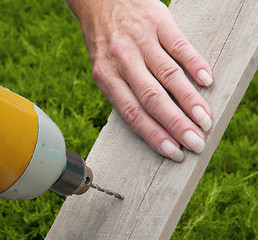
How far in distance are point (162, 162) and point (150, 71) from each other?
0.32 metres

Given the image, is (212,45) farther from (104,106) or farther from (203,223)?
(104,106)

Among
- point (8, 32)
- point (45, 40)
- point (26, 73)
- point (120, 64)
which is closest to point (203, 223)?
point (120, 64)

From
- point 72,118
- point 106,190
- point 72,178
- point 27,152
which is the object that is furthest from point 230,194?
point 27,152

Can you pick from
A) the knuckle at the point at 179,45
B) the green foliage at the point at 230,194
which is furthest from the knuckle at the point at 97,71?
the green foliage at the point at 230,194

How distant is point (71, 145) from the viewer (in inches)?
94.9

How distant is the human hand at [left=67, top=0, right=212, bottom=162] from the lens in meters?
1.46

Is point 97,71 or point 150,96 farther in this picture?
point 97,71

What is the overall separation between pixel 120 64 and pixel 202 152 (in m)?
0.43

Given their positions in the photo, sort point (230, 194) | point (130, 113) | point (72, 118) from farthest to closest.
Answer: point (72, 118)
point (230, 194)
point (130, 113)

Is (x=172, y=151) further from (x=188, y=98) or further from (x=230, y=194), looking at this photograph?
(x=230, y=194)

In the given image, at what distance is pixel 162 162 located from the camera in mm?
1488

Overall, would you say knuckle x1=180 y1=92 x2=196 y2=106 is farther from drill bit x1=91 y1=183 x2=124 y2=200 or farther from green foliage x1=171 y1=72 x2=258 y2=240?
green foliage x1=171 y1=72 x2=258 y2=240

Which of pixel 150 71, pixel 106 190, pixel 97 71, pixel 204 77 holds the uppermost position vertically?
pixel 204 77

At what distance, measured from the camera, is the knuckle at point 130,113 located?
1.55m
